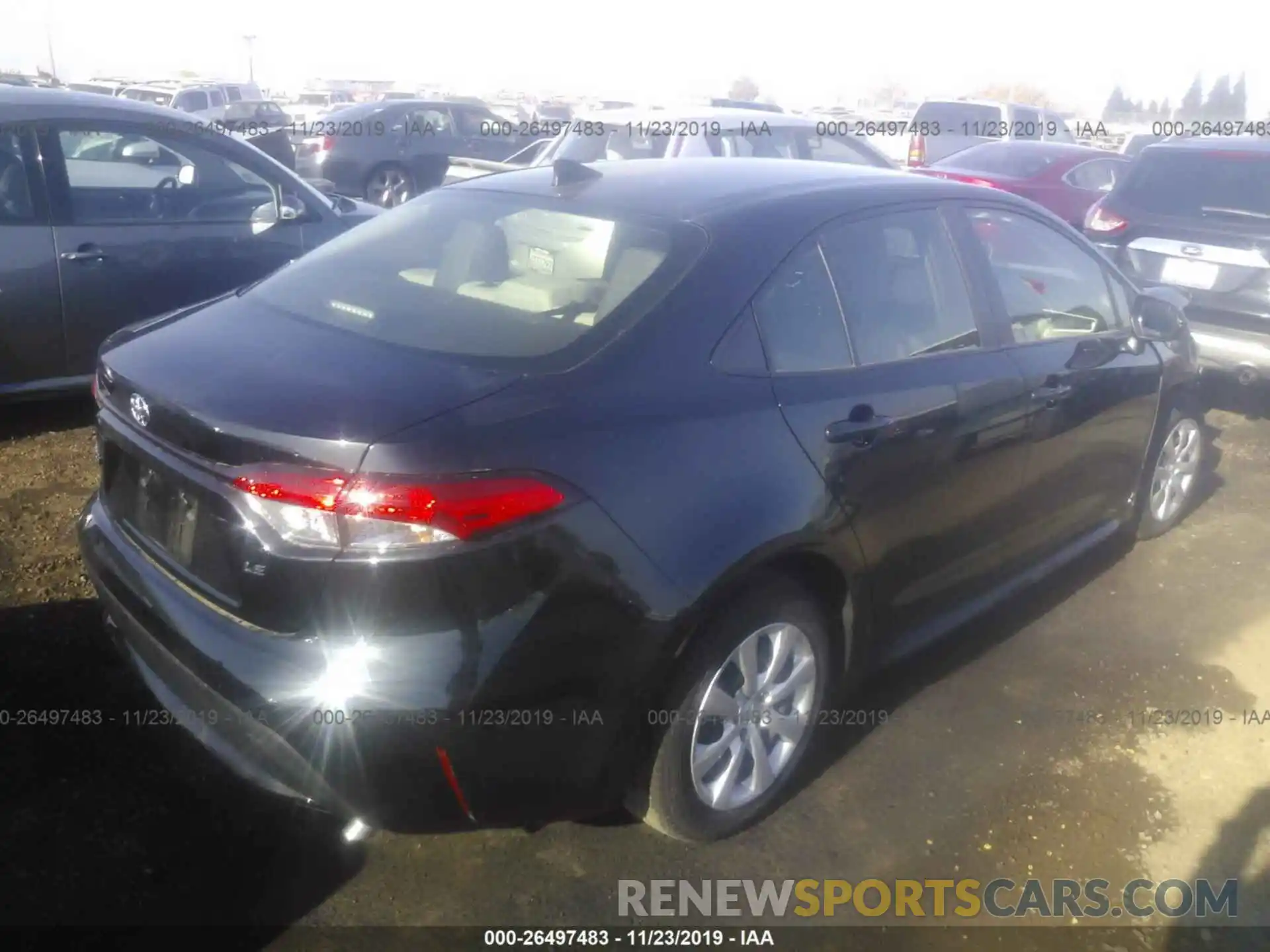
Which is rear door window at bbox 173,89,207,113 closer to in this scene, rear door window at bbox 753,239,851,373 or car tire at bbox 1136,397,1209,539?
car tire at bbox 1136,397,1209,539

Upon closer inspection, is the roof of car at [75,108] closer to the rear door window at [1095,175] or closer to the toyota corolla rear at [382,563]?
the toyota corolla rear at [382,563]

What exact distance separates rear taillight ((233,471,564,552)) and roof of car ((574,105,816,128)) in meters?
7.70

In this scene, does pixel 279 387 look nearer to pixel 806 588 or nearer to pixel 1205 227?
pixel 806 588

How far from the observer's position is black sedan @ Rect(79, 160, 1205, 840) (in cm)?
221

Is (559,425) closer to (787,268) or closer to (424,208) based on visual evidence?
(787,268)

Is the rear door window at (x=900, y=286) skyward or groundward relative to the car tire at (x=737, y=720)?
skyward

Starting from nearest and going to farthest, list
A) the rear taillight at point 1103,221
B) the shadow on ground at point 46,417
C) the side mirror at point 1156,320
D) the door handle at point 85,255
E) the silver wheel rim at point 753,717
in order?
the silver wheel rim at point 753,717
the side mirror at point 1156,320
the door handle at point 85,255
the shadow on ground at point 46,417
the rear taillight at point 1103,221

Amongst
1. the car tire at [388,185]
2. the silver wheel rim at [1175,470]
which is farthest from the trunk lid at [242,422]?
the car tire at [388,185]

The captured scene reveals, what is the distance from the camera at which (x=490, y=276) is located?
300 cm

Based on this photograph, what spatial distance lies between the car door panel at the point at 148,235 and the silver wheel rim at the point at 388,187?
29.5 ft

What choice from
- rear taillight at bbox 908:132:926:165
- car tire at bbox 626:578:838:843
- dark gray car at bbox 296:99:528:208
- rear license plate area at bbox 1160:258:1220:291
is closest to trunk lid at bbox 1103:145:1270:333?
rear license plate area at bbox 1160:258:1220:291

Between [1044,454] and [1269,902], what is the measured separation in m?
1.49

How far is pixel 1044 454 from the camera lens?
371 cm

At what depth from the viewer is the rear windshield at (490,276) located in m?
2.64
